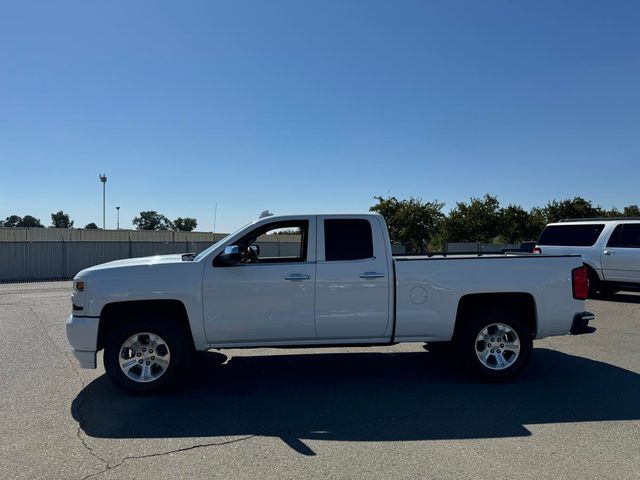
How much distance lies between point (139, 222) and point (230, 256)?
387ft

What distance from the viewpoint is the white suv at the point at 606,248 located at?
12.6 m

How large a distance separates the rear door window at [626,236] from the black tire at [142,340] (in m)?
11.7

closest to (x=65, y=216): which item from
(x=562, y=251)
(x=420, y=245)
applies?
(x=420, y=245)

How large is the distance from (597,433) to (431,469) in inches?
68.2

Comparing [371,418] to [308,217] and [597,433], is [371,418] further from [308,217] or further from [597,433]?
[308,217]

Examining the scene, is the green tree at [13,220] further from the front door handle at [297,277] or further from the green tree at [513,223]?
the front door handle at [297,277]

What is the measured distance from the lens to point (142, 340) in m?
5.63

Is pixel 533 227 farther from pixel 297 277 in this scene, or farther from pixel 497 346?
pixel 297 277

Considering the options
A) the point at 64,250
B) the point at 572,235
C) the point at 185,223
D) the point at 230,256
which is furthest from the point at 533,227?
the point at 185,223

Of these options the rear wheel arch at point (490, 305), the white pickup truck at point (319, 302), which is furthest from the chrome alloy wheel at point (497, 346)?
the rear wheel arch at point (490, 305)

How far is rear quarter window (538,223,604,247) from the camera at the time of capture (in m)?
13.4

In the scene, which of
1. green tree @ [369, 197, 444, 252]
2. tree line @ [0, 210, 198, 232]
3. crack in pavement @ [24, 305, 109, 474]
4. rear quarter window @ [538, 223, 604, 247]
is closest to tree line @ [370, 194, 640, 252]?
green tree @ [369, 197, 444, 252]

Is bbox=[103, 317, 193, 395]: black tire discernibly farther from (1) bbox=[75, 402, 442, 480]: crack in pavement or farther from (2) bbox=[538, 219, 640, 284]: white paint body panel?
(2) bbox=[538, 219, 640, 284]: white paint body panel

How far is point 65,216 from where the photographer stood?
101 metres
